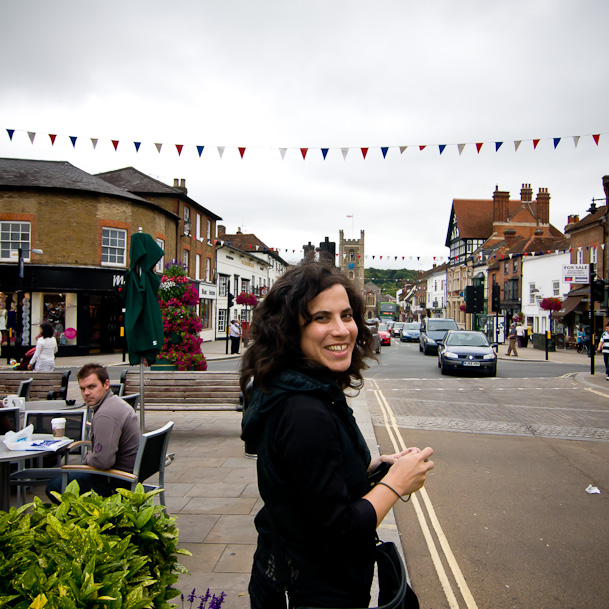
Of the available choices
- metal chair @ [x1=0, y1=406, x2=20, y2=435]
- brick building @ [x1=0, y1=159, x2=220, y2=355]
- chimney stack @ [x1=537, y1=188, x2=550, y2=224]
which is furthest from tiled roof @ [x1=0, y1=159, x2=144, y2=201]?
chimney stack @ [x1=537, y1=188, x2=550, y2=224]

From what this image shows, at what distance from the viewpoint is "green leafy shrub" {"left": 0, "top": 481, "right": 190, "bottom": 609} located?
5.03 feet

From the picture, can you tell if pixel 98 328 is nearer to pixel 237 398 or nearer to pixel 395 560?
pixel 237 398

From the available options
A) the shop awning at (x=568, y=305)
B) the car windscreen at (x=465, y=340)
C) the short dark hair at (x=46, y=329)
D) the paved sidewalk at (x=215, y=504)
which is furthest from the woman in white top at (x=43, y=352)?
the shop awning at (x=568, y=305)

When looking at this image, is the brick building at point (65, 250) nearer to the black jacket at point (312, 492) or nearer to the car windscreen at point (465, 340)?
the car windscreen at point (465, 340)

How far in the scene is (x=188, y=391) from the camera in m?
7.76

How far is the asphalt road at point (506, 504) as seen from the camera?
3508mm

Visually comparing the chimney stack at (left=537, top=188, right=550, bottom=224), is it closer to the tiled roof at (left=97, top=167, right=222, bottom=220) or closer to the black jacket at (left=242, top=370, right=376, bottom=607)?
the tiled roof at (left=97, top=167, right=222, bottom=220)

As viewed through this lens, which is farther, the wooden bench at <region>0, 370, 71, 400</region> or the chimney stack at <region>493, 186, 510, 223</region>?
the chimney stack at <region>493, 186, 510, 223</region>

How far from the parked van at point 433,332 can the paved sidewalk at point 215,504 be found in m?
17.7

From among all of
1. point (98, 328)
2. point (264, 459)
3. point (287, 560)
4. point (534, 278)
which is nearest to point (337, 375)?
point (264, 459)

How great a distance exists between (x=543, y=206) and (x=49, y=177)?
4712 centimetres

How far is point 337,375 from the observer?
6.19 ft

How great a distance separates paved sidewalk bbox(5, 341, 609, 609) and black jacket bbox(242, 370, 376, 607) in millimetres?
1845

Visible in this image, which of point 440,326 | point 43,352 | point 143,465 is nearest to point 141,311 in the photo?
point 143,465
